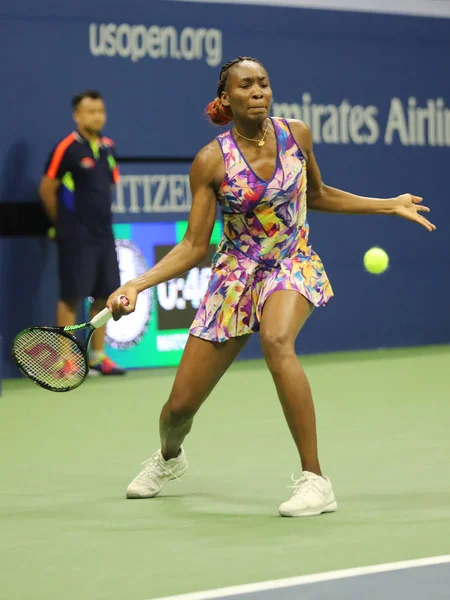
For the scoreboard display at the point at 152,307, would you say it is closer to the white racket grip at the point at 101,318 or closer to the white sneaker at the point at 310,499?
the white racket grip at the point at 101,318

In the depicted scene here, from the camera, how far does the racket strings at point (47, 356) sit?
4.96 metres

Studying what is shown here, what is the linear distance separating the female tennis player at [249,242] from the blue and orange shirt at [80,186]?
444 cm

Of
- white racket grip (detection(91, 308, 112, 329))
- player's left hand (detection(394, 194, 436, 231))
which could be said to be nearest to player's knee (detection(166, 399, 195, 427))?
white racket grip (detection(91, 308, 112, 329))

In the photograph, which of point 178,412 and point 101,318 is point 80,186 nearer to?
point 178,412

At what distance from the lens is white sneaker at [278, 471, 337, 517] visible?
184 inches

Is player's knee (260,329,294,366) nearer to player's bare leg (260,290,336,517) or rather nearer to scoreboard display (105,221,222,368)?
player's bare leg (260,290,336,517)

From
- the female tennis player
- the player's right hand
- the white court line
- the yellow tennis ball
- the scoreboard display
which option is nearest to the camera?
the white court line

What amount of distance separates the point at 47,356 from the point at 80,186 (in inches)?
178

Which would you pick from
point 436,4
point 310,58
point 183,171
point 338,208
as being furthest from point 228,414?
point 436,4

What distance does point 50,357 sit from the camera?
508 cm

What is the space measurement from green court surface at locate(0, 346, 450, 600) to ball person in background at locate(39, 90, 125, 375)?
35.5 inches

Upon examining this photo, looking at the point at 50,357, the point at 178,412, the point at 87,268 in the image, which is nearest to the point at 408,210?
the point at 178,412

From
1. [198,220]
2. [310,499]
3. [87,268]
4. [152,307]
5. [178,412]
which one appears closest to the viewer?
[310,499]

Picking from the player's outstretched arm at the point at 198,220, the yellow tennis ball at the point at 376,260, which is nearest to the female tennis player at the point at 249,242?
the player's outstretched arm at the point at 198,220
